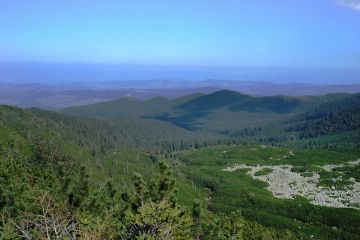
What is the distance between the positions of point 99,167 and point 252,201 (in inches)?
2458

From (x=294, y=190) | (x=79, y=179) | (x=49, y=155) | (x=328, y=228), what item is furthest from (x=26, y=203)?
(x=294, y=190)

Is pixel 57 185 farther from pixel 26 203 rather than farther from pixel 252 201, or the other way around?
pixel 252 201

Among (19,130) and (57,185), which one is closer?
(57,185)

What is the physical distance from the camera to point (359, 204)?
15262 cm

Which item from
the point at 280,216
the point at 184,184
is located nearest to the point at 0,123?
the point at 184,184

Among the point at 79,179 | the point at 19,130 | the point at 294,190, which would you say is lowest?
the point at 294,190

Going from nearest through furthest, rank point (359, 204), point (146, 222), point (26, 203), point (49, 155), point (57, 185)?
point (146, 222)
point (26, 203)
point (57, 185)
point (49, 155)
point (359, 204)

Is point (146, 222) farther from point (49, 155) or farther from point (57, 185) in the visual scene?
point (49, 155)

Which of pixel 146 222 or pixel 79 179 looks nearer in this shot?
pixel 146 222

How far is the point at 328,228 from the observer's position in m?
122

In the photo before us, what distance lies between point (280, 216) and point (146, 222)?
10956 cm

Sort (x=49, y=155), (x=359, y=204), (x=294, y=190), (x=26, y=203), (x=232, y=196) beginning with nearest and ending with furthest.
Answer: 1. (x=26, y=203)
2. (x=49, y=155)
3. (x=359, y=204)
4. (x=232, y=196)
5. (x=294, y=190)

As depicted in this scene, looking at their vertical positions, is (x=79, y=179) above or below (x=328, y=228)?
above

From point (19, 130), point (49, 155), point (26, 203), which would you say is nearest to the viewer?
point (26, 203)
